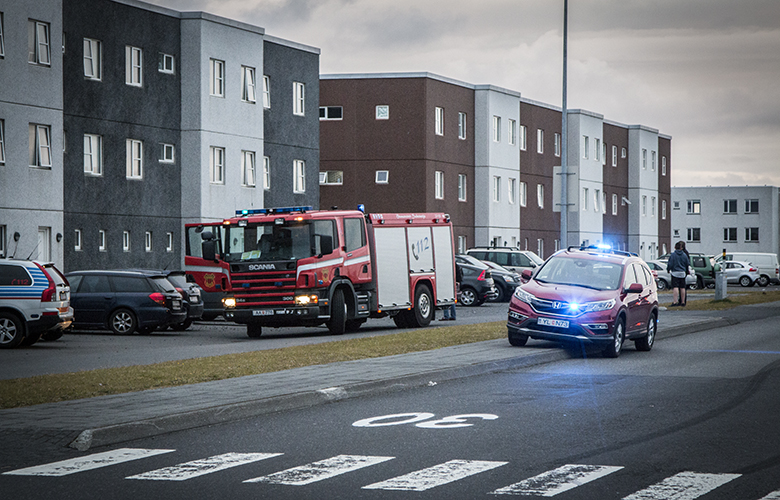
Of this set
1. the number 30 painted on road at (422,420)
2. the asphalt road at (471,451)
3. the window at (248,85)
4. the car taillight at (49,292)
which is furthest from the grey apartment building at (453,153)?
the number 30 painted on road at (422,420)

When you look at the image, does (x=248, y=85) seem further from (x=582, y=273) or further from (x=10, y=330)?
(x=582, y=273)

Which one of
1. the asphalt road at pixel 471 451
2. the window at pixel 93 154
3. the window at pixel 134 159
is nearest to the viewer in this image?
the asphalt road at pixel 471 451

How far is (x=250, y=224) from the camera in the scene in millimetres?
23516

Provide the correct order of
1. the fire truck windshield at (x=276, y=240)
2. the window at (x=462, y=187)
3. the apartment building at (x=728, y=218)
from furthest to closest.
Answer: the apartment building at (x=728, y=218) → the window at (x=462, y=187) → the fire truck windshield at (x=276, y=240)

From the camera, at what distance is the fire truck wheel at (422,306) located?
2631cm

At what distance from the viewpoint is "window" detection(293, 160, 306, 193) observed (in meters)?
43.4

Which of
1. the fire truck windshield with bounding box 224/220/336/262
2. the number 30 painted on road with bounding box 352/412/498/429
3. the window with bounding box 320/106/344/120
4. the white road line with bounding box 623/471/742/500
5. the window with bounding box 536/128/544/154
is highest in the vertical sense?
the window with bounding box 320/106/344/120

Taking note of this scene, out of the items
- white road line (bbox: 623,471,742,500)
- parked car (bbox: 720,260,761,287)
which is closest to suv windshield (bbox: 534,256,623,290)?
white road line (bbox: 623,471,742,500)

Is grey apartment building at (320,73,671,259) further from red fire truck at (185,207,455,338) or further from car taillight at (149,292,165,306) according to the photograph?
car taillight at (149,292,165,306)

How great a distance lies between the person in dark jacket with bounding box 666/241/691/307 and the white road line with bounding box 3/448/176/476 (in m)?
25.4

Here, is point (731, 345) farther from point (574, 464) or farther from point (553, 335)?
point (574, 464)

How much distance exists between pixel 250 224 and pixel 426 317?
5489mm

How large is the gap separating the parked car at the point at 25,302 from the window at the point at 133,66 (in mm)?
16358

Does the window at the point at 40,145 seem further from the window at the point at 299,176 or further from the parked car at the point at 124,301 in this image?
the window at the point at 299,176
